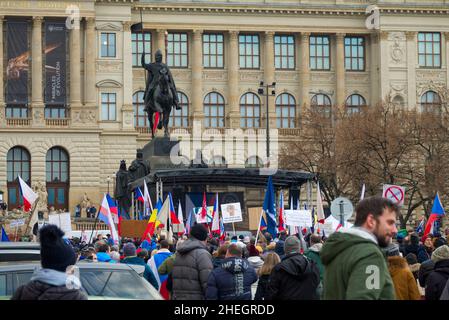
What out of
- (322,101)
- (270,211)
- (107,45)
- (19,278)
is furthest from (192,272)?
(322,101)

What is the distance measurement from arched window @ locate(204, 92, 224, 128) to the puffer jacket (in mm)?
72156

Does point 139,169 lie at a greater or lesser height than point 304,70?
lesser

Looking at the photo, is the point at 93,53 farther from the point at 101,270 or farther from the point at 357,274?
the point at 357,274

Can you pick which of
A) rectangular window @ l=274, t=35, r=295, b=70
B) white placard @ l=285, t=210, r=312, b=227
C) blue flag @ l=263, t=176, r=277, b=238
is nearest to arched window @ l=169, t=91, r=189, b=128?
rectangular window @ l=274, t=35, r=295, b=70

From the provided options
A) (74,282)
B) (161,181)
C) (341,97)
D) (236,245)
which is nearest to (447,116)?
(341,97)

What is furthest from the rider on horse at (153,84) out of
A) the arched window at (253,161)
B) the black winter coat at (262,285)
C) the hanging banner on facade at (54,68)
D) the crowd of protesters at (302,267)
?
the arched window at (253,161)

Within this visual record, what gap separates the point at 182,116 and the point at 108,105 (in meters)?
6.52

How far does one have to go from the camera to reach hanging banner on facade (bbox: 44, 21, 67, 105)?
265 feet

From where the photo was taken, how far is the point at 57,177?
80.8 metres

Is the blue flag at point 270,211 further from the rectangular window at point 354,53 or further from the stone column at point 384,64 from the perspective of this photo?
the rectangular window at point 354,53

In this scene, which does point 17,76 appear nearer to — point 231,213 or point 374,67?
point 374,67

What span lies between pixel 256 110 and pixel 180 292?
2893 inches

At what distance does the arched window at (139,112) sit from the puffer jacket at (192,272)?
2802 inches

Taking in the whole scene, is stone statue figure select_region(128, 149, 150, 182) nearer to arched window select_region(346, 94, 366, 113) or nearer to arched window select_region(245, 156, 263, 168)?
arched window select_region(245, 156, 263, 168)
